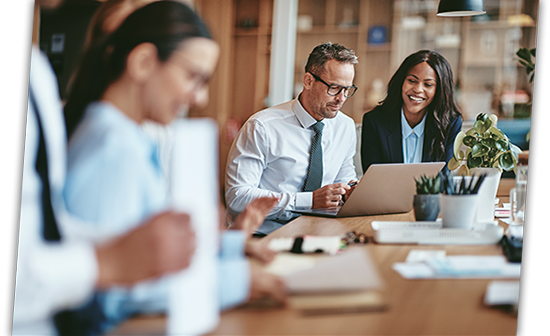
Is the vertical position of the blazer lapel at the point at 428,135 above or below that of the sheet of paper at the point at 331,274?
above

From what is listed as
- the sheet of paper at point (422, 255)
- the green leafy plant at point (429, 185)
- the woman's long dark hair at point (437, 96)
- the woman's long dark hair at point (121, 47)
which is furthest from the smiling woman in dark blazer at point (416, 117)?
the woman's long dark hair at point (121, 47)

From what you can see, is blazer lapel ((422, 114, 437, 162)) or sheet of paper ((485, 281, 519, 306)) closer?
sheet of paper ((485, 281, 519, 306))

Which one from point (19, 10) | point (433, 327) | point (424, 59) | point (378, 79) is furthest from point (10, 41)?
point (378, 79)

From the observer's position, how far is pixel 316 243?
1.10 meters

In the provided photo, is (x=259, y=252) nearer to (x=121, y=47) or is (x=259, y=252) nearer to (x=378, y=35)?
(x=121, y=47)

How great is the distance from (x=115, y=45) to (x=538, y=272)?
1.04m

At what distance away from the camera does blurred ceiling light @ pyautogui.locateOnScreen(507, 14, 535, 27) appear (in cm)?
487

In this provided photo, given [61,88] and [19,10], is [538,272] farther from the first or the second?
[19,10]

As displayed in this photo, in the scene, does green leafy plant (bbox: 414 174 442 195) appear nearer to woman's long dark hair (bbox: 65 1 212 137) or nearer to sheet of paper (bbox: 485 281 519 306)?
sheet of paper (bbox: 485 281 519 306)

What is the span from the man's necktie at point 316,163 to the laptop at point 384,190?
1.17 ft

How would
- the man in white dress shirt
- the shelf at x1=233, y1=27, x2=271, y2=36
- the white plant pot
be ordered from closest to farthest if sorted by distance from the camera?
1. the white plant pot
2. the man in white dress shirt
3. the shelf at x1=233, y1=27, x2=271, y2=36

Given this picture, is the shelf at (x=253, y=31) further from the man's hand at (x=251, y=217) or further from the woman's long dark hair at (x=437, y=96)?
the man's hand at (x=251, y=217)

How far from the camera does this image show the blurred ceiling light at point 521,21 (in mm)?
4867

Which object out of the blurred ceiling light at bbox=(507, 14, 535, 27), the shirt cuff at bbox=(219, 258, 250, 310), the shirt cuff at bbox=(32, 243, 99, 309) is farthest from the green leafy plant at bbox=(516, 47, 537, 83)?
the blurred ceiling light at bbox=(507, 14, 535, 27)
